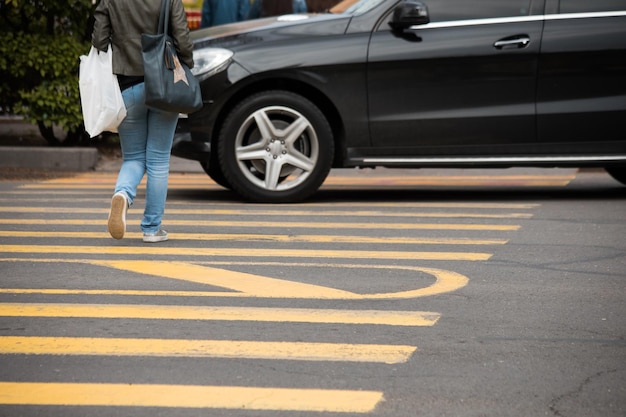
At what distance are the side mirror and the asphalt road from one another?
1319mm

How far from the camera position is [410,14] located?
9508 mm

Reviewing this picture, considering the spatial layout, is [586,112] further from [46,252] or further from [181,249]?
[46,252]

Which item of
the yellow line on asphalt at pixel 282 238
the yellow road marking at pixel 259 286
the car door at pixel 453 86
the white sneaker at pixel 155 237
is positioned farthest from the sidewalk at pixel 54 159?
the yellow road marking at pixel 259 286

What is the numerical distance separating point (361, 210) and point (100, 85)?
2.42 meters

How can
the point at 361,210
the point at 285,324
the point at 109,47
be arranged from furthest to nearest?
the point at 361,210 < the point at 109,47 < the point at 285,324

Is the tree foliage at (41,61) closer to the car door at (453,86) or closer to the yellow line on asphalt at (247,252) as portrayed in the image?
the car door at (453,86)

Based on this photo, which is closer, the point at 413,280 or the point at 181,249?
the point at 413,280

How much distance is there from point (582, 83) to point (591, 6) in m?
0.60

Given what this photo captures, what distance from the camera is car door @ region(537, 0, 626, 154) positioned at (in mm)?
9719

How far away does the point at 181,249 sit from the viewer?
7520 millimetres

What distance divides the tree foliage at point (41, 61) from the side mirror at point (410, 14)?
4.07m

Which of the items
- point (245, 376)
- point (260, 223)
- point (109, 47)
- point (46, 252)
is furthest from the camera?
point (260, 223)

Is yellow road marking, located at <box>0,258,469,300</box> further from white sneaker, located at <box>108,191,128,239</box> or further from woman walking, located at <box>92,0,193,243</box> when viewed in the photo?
woman walking, located at <box>92,0,193,243</box>

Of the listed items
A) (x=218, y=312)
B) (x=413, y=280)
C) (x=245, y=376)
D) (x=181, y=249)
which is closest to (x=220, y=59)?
(x=181, y=249)
